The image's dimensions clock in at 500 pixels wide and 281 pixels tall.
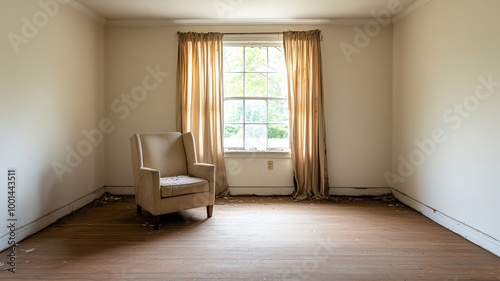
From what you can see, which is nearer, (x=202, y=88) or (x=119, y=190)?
(x=202, y=88)

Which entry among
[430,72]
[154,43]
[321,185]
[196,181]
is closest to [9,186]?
[196,181]

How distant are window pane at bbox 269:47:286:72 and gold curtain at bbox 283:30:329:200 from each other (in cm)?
19

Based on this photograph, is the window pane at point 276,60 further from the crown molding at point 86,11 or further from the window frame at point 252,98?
the crown molding at point 86,11

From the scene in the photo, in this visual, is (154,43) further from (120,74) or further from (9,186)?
(9,186)

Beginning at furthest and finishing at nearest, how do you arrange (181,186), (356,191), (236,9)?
1. (356,191)
2. (236,9)
3. (181,186)

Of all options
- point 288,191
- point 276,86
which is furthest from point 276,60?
point 288,191

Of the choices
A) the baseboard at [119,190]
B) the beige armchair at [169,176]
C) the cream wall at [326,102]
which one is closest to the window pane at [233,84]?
the cream wall at [326,102]

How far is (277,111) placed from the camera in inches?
178

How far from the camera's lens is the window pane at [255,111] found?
4.53 meters

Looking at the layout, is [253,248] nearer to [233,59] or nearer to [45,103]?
[45,103]

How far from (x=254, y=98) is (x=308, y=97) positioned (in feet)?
2.53

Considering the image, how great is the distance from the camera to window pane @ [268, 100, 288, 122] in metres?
4.53

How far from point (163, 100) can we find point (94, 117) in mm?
941

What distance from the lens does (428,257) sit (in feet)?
8.06
